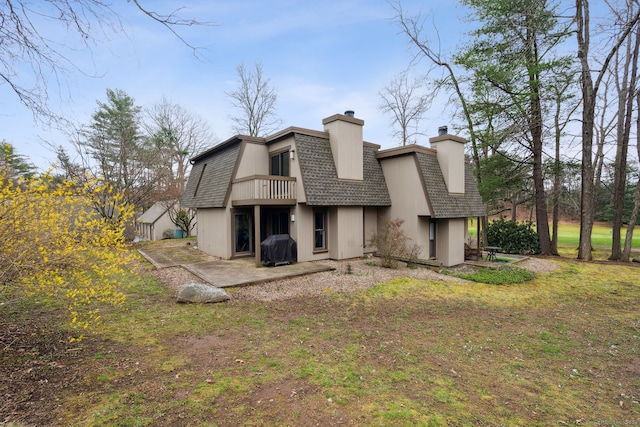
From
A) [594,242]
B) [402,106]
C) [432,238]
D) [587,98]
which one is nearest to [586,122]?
[587,98]

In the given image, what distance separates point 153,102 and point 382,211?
77.4ft

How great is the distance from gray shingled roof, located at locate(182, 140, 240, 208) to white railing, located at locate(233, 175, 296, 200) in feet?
3.25

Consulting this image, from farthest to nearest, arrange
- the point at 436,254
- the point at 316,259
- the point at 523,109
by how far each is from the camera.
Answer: the point at 523,109 → the point at 436,254 → the point at 316,259

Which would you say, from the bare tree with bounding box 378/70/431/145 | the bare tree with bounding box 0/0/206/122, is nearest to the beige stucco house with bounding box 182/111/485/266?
the bare tree with bounding box 0/0/206/122

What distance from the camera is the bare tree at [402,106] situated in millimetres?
23484

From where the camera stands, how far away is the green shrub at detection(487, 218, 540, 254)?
52.6ft

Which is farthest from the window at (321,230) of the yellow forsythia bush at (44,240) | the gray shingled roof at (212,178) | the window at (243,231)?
the yellow forsythia bush at (44,240)

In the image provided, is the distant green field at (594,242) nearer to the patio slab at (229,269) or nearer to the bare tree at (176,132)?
the patio slab at (229,269)

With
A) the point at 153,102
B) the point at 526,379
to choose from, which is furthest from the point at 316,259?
the point at 153,102

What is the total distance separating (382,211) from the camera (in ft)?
44.3

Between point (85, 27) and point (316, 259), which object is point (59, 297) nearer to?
point (85, 27)

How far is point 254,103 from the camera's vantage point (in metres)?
25.4

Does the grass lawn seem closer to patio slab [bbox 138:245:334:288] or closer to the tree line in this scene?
patio slab [bbox 138:245:334:288]

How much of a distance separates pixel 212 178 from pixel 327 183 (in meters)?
5.93
